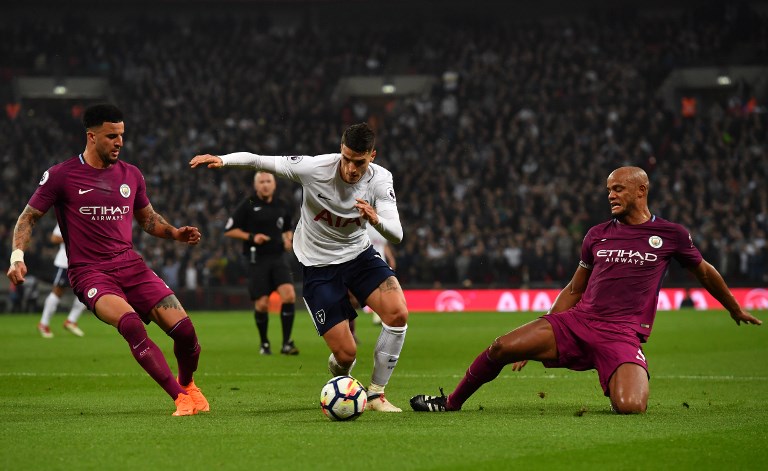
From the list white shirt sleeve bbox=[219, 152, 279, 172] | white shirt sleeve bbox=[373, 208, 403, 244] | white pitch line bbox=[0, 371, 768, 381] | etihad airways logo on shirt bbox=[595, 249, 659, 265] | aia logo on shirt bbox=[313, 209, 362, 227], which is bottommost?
white pitch line bbox=[0, 371, 768, 381]

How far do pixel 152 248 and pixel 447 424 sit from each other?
25712 millimetres

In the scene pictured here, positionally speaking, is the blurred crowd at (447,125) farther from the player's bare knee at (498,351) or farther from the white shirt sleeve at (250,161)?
the white shirt sleeve at (250,161)

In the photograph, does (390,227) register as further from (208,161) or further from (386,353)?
(208,161)

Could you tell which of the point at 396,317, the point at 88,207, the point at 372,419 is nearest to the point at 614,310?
the point at 396,317

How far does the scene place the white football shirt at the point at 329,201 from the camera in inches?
341

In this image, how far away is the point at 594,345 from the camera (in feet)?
27.8

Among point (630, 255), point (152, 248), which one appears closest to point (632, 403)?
point (630, 255)

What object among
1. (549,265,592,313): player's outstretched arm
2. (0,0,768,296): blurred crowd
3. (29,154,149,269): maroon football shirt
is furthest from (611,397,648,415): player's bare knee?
(0,0,768,296): blurred crowd

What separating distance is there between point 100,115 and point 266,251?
7.15 m

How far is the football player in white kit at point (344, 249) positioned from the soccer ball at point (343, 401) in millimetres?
729

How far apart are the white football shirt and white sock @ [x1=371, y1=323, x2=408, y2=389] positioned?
2.36 feet

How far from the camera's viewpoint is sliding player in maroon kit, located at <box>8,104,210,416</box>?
8344mm

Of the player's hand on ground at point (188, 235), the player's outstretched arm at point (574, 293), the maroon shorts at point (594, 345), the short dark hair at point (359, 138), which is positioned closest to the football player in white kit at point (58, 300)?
the player's hand on ground at point (188, 235)

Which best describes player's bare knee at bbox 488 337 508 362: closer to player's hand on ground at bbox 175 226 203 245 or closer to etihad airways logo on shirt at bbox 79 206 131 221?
player's hand on ground at bbox 175 226 203 245
